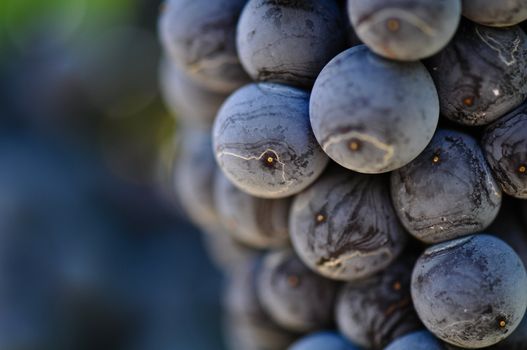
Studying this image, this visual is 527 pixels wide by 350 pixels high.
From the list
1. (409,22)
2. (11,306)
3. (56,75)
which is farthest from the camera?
(56,75)

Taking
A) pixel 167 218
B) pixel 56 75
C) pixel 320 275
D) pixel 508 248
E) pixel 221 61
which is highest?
pixel 221 61

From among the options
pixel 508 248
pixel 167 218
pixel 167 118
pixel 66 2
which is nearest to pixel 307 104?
pixel 508 248

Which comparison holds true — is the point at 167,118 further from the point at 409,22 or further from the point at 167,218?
the point at 409,22

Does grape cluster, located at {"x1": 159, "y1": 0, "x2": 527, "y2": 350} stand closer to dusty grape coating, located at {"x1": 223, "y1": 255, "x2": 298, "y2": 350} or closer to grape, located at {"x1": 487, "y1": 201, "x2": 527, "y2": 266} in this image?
grape, located at {"x1": 487, "y1": 201, "x2": 527, "y2": 266}

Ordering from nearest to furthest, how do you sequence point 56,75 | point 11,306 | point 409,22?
point 409,22, point 11,306, point 56,75

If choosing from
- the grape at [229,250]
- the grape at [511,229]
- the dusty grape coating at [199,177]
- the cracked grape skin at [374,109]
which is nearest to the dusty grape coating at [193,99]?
the dusty grape coating at [199,177]

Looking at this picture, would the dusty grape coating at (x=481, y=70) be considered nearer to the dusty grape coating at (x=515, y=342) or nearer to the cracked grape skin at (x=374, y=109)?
the cracked grape skin at (x=374, y=109)

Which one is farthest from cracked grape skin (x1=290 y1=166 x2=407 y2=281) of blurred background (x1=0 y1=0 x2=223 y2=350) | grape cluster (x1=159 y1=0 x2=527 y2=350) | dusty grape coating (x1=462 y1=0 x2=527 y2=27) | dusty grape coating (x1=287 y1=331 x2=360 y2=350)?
blurred background (x1=0 y1=0 x2=223 y2=350)

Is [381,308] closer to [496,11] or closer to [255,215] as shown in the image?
[255,215]
